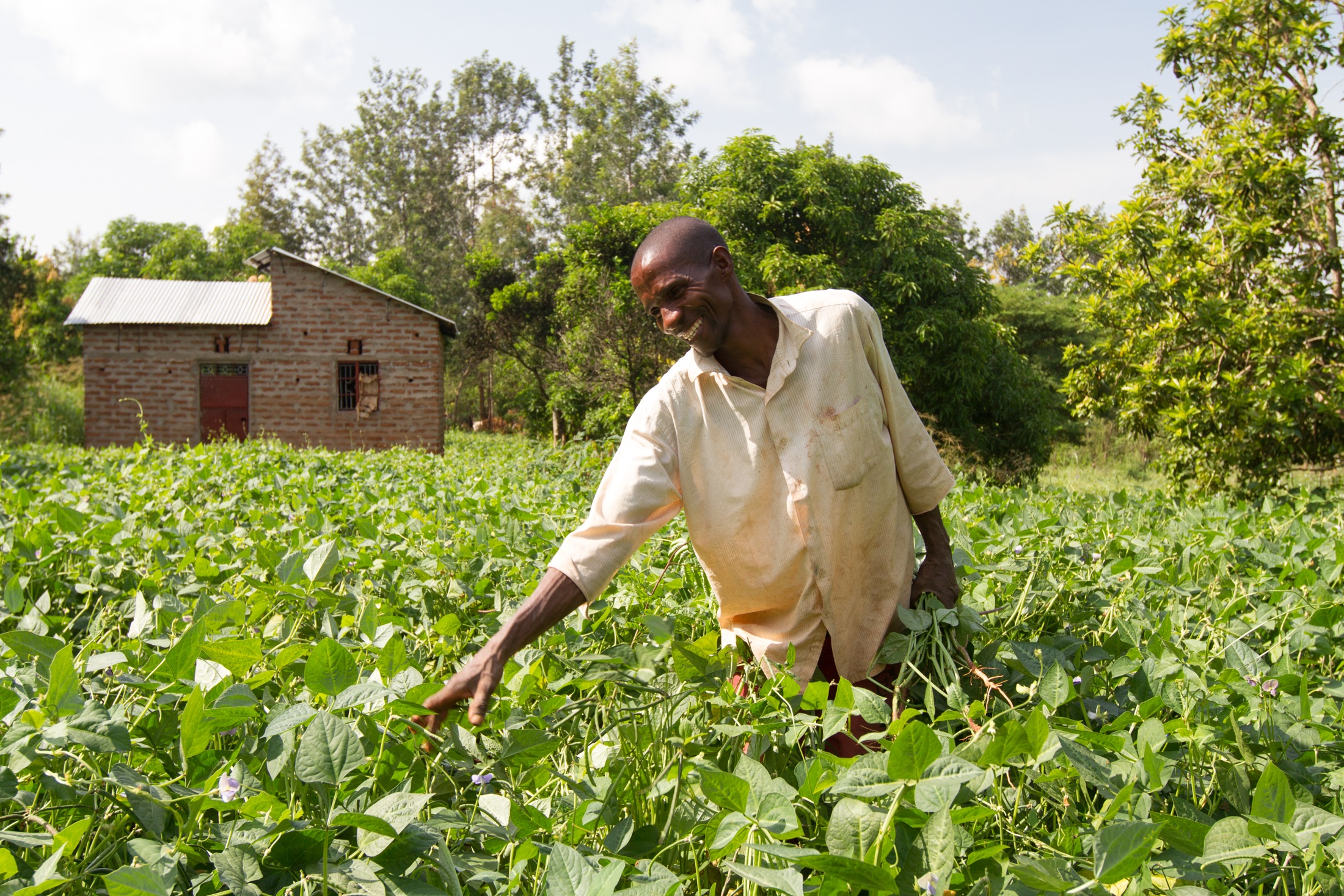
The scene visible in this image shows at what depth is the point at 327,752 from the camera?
1.21 meters

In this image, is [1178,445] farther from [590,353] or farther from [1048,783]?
[590,353]

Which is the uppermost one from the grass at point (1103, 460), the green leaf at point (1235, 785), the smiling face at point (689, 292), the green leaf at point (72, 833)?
the smiling face at point (689, 292)

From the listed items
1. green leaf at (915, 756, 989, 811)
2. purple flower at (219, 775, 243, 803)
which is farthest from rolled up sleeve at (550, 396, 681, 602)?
green leaf at (915, 756, 989, 811)

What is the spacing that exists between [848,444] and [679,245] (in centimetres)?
56

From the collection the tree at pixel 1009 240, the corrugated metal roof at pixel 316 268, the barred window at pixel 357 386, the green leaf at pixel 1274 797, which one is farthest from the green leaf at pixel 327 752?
the tree at pixel 1009 240

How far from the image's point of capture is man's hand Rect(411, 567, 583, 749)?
1454 millimetres

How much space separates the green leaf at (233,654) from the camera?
146 centimetres

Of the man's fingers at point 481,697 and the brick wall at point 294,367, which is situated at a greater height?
the brick wall at point 294,367

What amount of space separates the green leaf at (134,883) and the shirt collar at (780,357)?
54.5 inches

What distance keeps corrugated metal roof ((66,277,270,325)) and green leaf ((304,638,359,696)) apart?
18.7 m

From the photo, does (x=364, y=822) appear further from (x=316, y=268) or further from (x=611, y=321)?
(x=316, y=268)

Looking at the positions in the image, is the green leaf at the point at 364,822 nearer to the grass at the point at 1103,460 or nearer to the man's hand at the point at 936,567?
the man's hand at the point at 936,567

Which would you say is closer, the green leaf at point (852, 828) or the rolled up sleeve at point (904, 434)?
the green leaf at point (852, 828)

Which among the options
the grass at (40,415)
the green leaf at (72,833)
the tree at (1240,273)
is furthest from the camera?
the grass at (40,415)
